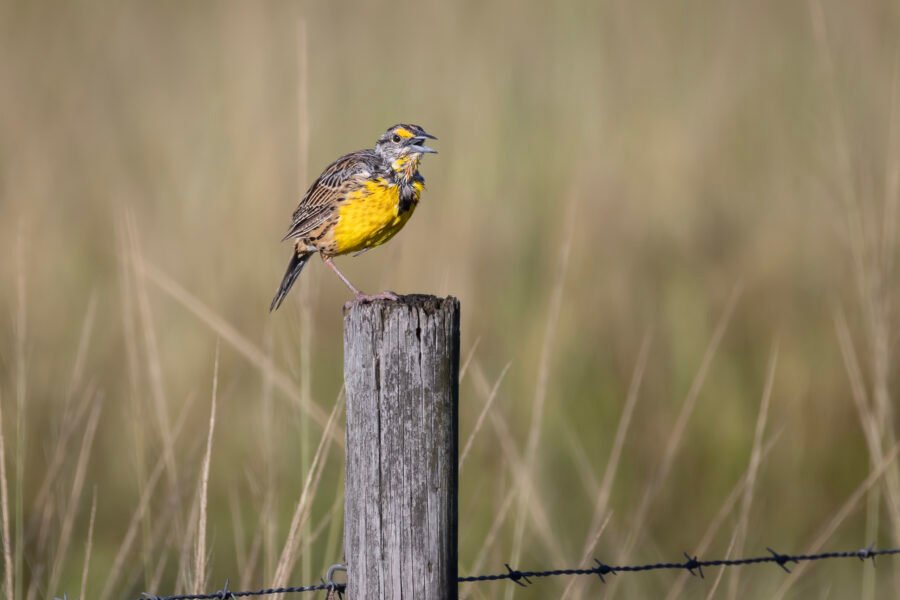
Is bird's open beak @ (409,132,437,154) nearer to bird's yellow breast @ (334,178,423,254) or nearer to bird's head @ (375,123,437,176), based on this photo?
bird's head @ (375,123,437,176)

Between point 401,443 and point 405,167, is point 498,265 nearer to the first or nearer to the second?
point 405,167

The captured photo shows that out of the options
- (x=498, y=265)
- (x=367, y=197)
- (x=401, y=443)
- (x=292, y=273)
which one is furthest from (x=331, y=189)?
(x=498, y=265)

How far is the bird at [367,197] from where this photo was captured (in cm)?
393

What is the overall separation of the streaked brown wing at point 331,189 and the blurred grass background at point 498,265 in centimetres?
21

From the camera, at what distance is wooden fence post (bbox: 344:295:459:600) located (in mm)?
2545

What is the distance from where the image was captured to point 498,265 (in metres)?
6.52

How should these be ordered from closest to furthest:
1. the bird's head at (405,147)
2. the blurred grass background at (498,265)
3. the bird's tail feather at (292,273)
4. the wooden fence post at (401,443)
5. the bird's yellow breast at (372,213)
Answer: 1. the wooden fence post at (401,443)
2. the bird's yellow breast at (372,213)
3. the bird's head at (405,147)
4. the bird's tail feather at (292,273)
5. the blurred grass background at (498,265)

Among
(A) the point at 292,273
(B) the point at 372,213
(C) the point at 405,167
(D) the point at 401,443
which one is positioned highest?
(C) the point at 405,167

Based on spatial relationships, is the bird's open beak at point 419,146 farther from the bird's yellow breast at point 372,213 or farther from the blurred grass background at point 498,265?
the blurred grass background at point 498,265

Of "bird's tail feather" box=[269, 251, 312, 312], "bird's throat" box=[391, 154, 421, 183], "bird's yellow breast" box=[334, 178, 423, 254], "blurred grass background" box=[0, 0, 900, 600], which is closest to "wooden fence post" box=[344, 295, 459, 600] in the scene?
"blurred grass background" box=[0, 0, 900, 600]

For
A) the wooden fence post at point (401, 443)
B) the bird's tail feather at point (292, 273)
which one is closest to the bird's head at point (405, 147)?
the bird's tail feather at point (292, 273)

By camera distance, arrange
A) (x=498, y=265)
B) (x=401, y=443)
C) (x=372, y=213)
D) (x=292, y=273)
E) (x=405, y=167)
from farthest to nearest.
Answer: (x=498, y=265) < (x=292, y=273) < (x=405, y=167) < (x=372, y=213) < (x=401, y=443)

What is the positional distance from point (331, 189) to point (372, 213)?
0.25 meters

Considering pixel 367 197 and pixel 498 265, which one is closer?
pixel 367 197
